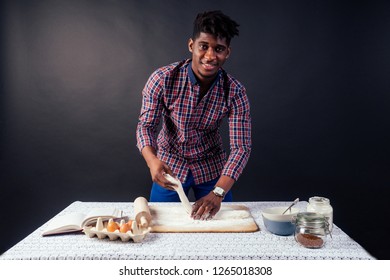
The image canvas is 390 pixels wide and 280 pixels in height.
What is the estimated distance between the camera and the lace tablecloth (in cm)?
125

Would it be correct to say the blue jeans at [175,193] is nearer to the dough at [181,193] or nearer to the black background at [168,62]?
the dough at [181,193]

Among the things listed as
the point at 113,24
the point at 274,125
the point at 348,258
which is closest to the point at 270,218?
the point at 348,258

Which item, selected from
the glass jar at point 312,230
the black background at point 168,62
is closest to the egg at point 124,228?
the glass jar at point 312,230

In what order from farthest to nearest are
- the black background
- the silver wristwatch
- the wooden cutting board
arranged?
1. the black background
2. the silver wristwatch
3. the wooden cutting board

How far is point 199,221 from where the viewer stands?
155 centimetres

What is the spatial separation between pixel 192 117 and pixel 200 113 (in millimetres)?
44

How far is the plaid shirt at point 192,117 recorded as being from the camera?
6.57 feet

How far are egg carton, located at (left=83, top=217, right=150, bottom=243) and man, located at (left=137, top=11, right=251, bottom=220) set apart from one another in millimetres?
464

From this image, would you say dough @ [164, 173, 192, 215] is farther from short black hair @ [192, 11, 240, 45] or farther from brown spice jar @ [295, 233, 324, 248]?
short black hair @ [192, 11, 240, 45]

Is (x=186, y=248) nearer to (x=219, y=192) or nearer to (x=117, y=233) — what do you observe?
(x=117, y=233)

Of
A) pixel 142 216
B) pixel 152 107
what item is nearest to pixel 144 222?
pixel 142 216

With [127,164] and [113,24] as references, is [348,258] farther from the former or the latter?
[113,24]

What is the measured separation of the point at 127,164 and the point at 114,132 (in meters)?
0.26

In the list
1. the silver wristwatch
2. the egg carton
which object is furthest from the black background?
the egg carton
